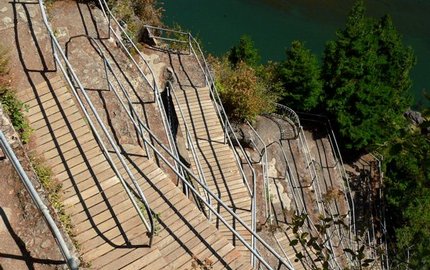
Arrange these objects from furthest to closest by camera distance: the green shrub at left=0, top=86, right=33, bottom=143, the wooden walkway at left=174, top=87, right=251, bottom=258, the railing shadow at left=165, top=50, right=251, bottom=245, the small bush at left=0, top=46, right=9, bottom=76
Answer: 1. the railing shadow at left=165, top=50, right=251, bottom=245
2. the wooden walkway at left=174, top=87, right=251, bottom=258
3. the small bush at left=0, top=46, right=9, bottom=76
4. the green shrub at left=0, top=86, right=33, bottom=143

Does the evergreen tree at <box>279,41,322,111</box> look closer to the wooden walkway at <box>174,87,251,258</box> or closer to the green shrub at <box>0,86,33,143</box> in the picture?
the wooden walkway at <box>174,87,251,258</box>

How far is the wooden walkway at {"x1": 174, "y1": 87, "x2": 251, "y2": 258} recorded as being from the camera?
1551cm

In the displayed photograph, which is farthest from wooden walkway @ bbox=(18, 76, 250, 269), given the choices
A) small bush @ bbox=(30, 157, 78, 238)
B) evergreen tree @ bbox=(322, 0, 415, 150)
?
evergreen tree @ bbox=(322, 0, 415, 150)

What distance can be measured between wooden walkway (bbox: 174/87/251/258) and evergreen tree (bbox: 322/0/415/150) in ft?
30.1

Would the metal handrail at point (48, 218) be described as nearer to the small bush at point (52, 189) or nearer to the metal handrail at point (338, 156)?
the small bush at point (52, 189)

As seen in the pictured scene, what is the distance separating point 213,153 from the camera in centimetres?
1692

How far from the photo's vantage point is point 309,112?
26156mm

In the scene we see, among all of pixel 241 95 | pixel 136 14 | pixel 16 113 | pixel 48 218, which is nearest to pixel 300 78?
pixel 241 95

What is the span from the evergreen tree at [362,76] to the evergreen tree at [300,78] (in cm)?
83

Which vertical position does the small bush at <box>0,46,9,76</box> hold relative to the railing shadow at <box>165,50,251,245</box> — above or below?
above

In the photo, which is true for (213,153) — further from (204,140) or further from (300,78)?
(300,78)

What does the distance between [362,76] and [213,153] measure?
11620 mm

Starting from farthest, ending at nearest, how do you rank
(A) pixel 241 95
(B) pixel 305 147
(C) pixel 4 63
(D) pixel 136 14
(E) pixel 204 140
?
(B) pixel 305 147, (D) pixel 136 14, (A) pixel 241 95, (E) pixel 204 140, (C) pixel 4 63

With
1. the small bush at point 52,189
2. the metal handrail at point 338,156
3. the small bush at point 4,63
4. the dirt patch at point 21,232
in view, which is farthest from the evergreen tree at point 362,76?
the dirt patch at point 21,232
